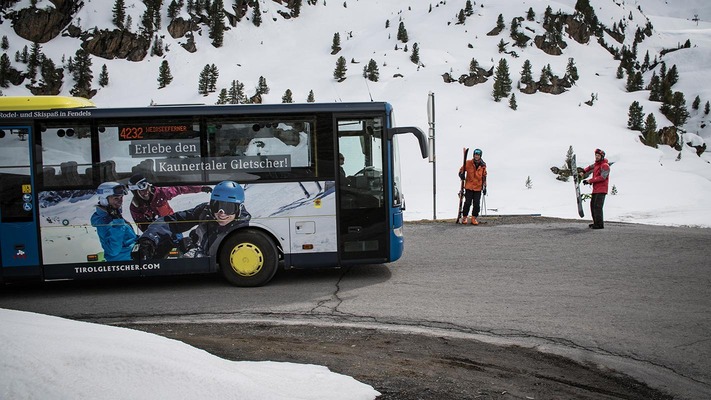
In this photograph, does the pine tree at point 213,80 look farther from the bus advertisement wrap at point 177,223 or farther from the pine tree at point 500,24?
the bus advertisement wrap at point 177,223

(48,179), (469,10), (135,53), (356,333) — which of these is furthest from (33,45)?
(356,333)

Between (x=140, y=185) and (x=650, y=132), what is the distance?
145ft

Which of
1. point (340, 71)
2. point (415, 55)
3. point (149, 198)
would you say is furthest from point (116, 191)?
point (415, 55)

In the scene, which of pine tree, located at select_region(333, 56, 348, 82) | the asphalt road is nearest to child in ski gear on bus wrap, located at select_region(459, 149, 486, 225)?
the asphalt road

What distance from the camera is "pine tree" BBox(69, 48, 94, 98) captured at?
56128 mm

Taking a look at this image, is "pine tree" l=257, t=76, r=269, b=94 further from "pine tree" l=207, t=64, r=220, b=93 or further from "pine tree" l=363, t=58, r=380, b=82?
"pine tree" l=363, t=58, r=380, b=82

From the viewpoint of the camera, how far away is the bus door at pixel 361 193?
→ 8.82 m

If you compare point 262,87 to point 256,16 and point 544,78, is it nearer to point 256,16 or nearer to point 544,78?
point 544,78

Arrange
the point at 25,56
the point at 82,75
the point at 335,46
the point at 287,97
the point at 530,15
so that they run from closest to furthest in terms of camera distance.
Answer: the point at 287,97, the point at 82,75, the point at 25,56, the point at 335,46, the point at 530,15

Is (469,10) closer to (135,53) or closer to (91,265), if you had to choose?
(135,53)

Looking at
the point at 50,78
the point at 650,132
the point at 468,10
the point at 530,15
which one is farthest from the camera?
the point at 468,10

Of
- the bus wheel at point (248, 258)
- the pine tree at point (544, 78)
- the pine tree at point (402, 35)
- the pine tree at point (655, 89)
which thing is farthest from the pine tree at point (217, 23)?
the bus wheel at point (248, 258)

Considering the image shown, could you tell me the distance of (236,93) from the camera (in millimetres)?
52062

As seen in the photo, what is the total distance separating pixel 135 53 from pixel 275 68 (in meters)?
16.0
